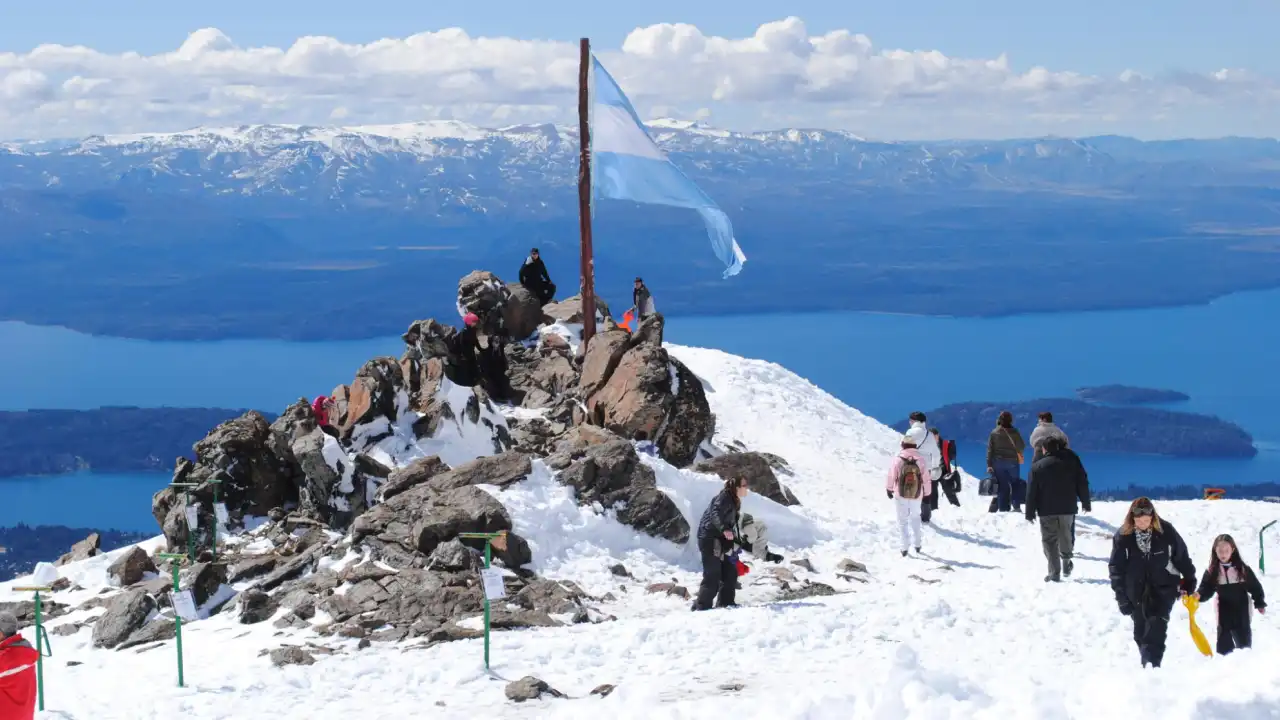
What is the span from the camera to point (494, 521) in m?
15.4

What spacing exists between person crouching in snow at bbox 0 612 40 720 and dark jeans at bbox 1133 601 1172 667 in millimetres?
8991

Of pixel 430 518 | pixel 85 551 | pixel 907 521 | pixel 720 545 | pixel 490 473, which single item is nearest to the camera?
pixel 720 545

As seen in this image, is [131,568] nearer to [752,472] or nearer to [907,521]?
[752,472]

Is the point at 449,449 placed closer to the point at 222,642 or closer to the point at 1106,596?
the point at 222,642

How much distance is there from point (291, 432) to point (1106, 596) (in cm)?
1454

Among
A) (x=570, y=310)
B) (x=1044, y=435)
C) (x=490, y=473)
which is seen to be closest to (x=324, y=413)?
(x=490, y=473)

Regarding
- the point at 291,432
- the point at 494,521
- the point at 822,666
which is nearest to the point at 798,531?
the point at 494,521

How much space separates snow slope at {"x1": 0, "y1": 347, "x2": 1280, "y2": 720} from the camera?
314 inches

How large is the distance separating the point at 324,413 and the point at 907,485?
1122cm

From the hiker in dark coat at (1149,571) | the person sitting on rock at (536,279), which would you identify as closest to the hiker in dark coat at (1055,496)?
the hiker in dark coat at (1149,571)

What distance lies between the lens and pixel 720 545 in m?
13.0

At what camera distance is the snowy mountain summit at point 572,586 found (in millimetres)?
9734

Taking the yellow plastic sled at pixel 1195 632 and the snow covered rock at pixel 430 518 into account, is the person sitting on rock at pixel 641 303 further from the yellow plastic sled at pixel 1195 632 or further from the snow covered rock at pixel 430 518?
the yellow plastic sled at pixel 1195 632

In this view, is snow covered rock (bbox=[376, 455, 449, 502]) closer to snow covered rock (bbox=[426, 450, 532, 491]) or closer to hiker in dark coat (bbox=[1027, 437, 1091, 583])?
snow covered rock (bbox=[426, 450, 532, 491])
